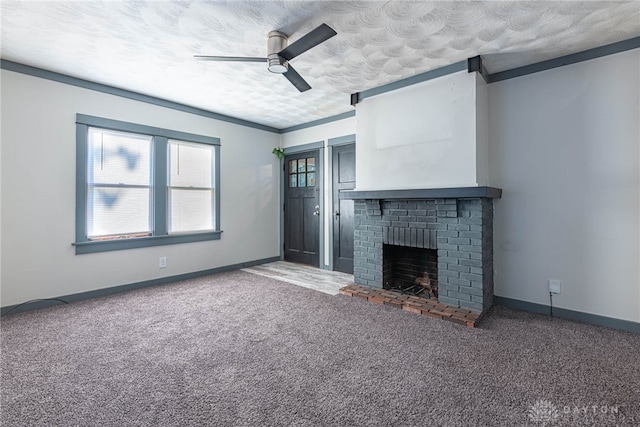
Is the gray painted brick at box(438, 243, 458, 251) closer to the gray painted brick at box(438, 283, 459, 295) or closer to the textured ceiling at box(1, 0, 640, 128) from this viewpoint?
the gray painted brick at box(438, 283, 459, 295)

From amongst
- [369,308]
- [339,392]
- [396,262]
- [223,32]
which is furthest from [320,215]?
[339,392]

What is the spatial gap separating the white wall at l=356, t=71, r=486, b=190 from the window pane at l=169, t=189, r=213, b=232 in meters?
2.47

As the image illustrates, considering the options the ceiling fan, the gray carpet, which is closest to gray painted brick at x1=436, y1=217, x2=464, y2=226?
the gray carpet

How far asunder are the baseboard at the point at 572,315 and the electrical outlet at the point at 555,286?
0.55 ft

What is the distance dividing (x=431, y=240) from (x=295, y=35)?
8.00 ft

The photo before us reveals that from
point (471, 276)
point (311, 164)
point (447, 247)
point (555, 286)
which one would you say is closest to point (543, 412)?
point (471, 276)

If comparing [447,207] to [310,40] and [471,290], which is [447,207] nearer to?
[471,290]

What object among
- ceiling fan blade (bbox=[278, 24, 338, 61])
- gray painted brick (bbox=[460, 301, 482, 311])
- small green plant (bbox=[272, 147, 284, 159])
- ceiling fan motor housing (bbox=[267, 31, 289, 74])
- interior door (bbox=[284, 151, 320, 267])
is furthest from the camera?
small green plant (bbox=[272, 147, 284, 159])

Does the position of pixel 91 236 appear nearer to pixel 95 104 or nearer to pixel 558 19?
pixel 95 104

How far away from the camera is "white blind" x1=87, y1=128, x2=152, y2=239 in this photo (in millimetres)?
3533

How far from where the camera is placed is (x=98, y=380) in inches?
73.9

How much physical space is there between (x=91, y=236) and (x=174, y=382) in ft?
8.50

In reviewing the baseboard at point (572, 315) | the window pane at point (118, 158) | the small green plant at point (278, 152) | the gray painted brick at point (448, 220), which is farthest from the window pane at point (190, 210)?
the baseboard at point (572, 315)

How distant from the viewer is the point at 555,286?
2936 mm
